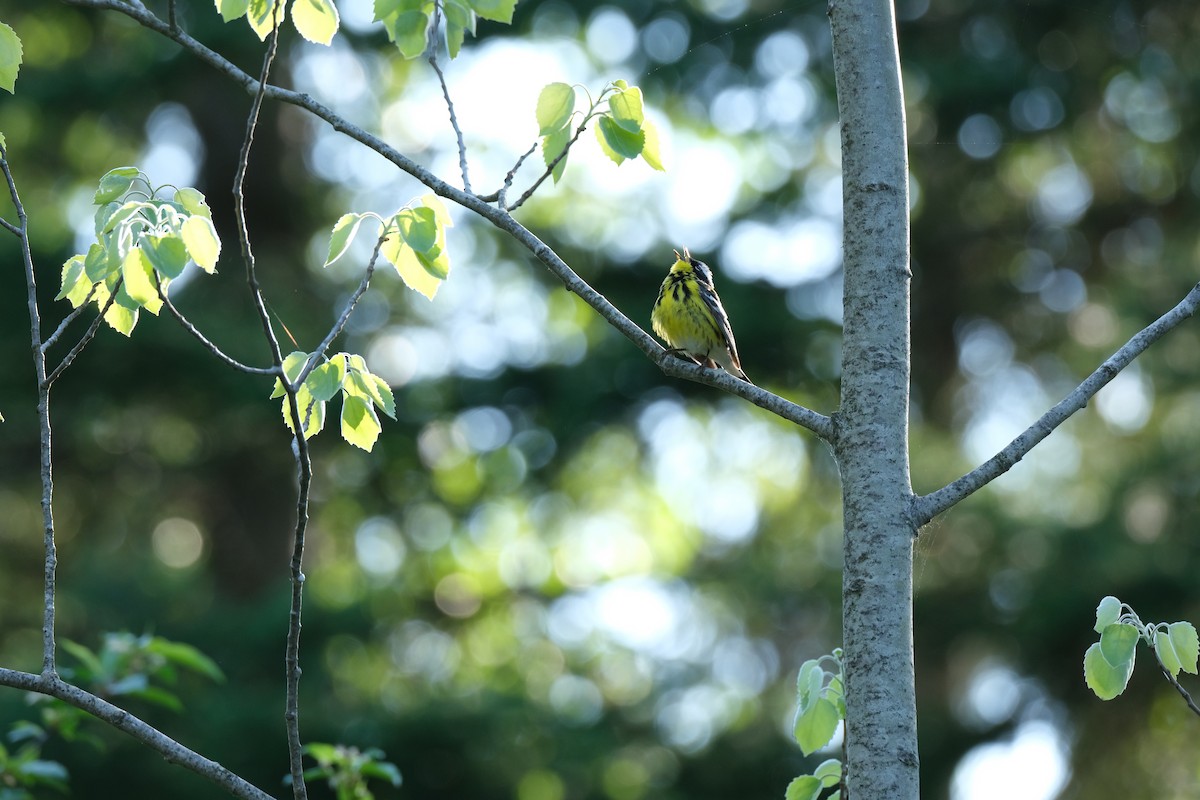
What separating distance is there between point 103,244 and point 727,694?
814cm

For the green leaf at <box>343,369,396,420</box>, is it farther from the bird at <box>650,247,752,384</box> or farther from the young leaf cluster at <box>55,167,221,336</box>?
the bird at <box>650,247,752,384</box>

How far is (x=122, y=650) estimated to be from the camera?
345 cm

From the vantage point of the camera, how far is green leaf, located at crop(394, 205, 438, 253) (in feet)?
6.26

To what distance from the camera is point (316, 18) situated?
208 centimetres

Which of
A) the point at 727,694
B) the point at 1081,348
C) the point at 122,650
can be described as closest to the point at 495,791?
the point at 727,694

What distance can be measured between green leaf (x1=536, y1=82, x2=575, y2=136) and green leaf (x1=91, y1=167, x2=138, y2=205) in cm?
63

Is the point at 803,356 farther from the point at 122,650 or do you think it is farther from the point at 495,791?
the point at 122,650

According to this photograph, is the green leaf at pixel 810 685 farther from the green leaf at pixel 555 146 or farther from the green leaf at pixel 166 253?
the green leaf at pixel 166 253

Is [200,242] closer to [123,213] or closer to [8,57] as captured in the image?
[123,213]

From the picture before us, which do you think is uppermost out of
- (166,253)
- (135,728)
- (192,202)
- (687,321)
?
(687,321)

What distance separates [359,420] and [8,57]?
79 centimetres

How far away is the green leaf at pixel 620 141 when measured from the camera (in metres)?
1.97

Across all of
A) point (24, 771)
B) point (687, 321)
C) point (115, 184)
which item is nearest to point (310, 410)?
point (115, 184)

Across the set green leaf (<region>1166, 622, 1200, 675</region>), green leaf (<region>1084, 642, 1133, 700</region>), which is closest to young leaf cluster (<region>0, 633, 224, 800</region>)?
green leaf (<region>1084, 642, 1133, 700</region>)
